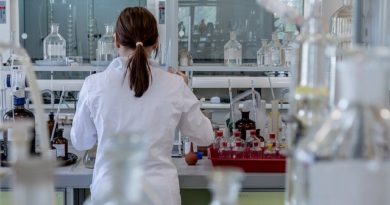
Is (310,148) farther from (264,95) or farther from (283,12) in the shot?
(264,95)

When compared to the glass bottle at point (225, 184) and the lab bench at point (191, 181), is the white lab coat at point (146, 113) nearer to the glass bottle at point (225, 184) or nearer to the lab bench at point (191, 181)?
the lab bench at point (191, 181)

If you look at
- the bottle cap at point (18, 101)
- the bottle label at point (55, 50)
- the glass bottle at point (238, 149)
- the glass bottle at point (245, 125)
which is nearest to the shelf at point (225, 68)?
the glass bottle at point (245, 125)

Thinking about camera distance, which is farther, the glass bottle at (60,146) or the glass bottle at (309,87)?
the glass bottle at (60,146)

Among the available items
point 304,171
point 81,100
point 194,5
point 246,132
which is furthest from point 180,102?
point 194,5

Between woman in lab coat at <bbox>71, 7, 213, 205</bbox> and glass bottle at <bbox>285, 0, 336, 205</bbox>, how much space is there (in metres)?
1.26

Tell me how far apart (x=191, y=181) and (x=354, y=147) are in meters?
1.83

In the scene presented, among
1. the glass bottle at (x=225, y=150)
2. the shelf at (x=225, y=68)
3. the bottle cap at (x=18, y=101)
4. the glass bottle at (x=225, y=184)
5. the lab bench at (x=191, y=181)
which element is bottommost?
the lab bench at (x=191, y=181)

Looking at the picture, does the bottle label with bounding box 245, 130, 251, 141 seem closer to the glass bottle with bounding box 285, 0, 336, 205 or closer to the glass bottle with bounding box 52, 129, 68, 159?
the glass bottle with bounding box 52, 129, 68, 159

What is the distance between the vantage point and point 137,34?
2.12 m

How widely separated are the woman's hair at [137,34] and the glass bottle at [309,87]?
1343mm

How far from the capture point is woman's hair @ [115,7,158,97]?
2051 mm

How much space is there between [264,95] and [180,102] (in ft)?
4.85

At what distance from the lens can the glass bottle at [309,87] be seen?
0.63 metres

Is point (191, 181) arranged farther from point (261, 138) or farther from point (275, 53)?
point (275, 53)
